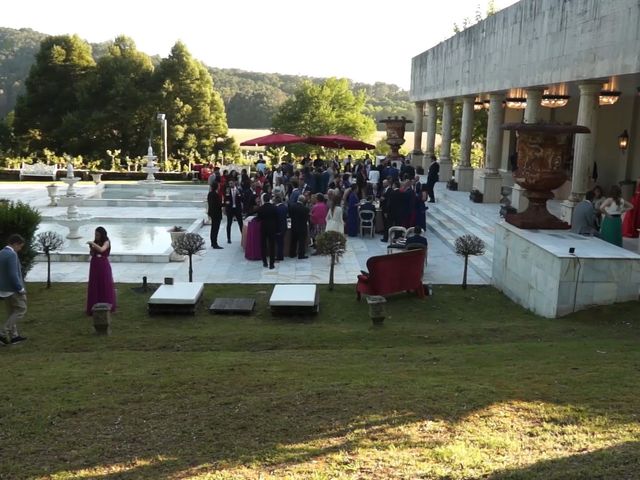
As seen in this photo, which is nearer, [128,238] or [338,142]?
[128,238]

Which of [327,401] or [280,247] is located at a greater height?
[327,401]

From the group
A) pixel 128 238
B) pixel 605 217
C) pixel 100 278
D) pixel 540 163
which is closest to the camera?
pixel 100 278

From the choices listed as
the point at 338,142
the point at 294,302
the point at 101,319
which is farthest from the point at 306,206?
the point at 338,142

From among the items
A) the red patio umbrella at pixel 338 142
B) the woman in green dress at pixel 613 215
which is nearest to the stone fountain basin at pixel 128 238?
the red patio umbrella at pixel 338 142

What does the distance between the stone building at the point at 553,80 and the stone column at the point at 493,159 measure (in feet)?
0.11

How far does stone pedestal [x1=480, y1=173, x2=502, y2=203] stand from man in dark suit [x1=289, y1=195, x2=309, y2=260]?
344 inches

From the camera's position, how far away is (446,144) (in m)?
30.2

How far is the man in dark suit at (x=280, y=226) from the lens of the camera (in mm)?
14336

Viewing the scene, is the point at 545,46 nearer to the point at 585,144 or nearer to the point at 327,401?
the point at 585,144

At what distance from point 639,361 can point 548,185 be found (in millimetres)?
4705

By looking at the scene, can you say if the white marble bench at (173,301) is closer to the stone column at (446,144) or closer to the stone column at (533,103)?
the stone column at (533,103)

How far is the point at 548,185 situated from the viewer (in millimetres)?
11352

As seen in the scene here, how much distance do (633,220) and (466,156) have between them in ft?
38.2

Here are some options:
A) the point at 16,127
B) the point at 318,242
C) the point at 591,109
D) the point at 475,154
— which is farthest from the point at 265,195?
the point at 16,127
